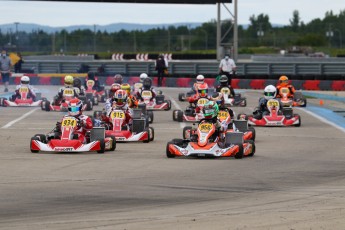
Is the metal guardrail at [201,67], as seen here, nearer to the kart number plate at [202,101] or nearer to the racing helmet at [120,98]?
the kart number plate at [202,101]

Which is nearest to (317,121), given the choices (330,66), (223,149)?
(223,149)

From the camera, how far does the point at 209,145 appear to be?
17531mm

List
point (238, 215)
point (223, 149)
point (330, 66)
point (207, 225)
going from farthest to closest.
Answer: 1. point (330, 66)
2. point (223, 149)
3. point (238, 215)
4. point (207, 225)

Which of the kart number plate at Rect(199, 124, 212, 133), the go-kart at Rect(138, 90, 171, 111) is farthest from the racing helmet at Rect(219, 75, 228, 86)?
the kart number plate at Rect(199, 124, 212, 133)

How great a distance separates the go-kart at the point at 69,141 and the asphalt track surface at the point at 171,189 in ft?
0.61

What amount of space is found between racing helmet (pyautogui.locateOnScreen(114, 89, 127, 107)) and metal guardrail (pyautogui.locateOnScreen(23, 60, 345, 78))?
1000 inches

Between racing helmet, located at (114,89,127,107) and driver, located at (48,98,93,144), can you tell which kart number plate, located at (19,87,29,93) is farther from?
driver, located at (48,98,93,144)

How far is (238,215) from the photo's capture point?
1099cm

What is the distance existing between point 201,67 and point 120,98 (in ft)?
110

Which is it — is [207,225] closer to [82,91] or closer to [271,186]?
[271,186]

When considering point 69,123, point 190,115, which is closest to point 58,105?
point 190,115

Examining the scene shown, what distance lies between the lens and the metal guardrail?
164 feet

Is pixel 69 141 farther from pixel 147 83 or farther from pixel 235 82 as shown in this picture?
pixel 235 82

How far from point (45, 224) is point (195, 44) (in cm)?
8715
